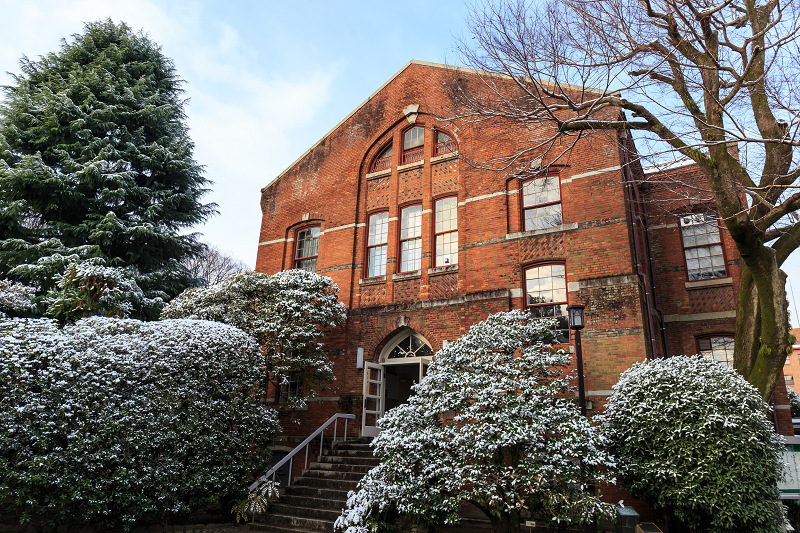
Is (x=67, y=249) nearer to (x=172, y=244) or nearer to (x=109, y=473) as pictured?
(x=172, y=244)

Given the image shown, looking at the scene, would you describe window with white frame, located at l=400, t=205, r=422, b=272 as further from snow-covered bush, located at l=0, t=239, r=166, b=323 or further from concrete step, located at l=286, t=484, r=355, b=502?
snow-covered bush, located at l=0, t=239, r=166, b=323

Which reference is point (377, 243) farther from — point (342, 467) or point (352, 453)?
point (342, 467)

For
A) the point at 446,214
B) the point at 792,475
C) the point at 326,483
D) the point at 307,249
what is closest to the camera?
the point at 792,475

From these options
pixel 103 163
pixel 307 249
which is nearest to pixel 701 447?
pixel 307 249

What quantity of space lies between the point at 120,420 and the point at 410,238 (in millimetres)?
8822

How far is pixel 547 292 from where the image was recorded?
12.3 m

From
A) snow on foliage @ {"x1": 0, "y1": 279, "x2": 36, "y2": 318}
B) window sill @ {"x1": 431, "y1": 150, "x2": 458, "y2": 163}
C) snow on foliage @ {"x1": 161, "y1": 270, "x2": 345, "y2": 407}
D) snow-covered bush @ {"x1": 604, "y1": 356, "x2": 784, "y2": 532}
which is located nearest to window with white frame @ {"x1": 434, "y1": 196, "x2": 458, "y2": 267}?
window sill @ {"x1": 431, "y1": 150, "x2": 458, "y2": 163}

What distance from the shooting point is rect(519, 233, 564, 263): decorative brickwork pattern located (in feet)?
40.4

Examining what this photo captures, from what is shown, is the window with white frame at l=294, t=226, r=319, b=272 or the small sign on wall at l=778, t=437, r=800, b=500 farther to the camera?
the window with white frame at l=294, t=226, r=319, b=272

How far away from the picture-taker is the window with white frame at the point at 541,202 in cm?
1291

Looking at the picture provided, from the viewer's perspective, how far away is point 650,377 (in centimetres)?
883

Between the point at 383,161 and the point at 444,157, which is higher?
the point at 383,161

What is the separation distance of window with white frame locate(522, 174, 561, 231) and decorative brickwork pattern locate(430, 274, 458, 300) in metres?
2.42

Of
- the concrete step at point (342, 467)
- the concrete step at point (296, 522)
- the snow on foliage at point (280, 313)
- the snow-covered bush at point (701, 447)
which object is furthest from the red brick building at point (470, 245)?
the concrete step at point (296, 522)
